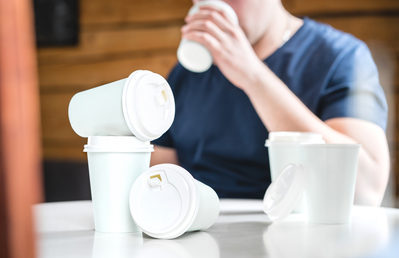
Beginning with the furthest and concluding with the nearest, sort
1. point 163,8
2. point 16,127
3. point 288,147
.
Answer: point 163,8 < point 288,147 < point 16,127

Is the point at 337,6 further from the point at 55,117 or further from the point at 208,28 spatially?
the point at 55,117

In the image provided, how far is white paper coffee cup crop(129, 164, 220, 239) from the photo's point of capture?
45cm

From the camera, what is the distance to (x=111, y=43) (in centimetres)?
181

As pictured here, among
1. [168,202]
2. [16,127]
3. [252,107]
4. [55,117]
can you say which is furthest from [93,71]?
[16,127]

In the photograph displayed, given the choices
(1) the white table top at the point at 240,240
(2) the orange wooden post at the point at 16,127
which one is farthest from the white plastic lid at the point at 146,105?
(2) the orange wooden post at the point at 16,127

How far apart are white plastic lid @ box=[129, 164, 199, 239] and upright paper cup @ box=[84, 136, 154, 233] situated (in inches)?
0.9

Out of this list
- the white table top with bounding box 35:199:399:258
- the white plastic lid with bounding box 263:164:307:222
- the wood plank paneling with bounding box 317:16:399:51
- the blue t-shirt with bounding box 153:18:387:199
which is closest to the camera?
the white table top with bounding box 35:199:399:258

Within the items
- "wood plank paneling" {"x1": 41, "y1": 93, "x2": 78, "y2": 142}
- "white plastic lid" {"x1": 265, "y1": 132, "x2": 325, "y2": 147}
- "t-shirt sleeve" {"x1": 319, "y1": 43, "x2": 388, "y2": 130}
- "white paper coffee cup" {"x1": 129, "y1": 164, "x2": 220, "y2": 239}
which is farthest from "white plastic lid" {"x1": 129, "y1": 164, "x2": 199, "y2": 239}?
"wood plank paneling" {"x1": 41, "y1": 93, "x2": 78, "y2": 142}

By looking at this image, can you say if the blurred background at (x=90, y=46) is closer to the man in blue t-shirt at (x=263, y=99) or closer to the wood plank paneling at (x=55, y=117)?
the wood plank paneling at (x=55, y=117)

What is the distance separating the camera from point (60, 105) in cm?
191

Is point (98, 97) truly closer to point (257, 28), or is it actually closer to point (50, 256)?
point (50, 256)

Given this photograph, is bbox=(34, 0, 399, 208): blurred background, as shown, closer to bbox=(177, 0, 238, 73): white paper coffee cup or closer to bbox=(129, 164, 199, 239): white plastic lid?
bbox=(177, 0, 238, 73): white paper coffee cup

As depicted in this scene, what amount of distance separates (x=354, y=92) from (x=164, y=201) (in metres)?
0.83

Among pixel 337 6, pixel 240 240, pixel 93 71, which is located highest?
pixel 337 6
